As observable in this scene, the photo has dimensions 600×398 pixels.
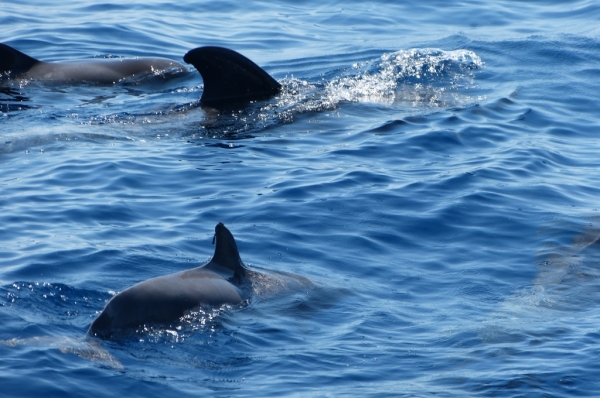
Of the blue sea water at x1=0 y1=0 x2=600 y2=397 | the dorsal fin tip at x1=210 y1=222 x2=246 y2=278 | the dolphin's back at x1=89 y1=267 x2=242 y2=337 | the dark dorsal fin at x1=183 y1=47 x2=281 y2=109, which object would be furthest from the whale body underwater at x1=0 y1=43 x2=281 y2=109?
the dolphin's back at x1=89 y1=267 x2=242 y2=337

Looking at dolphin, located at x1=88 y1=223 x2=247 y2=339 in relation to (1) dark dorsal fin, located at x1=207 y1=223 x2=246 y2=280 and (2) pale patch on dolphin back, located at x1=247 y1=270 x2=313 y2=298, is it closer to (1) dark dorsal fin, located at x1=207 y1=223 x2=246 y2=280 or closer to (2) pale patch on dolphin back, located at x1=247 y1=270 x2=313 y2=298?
(1) dark dorsal fin, located at x1=207 y1=223 x2=246 y2=280

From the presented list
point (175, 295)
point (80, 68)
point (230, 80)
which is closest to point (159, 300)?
point (175, 295)

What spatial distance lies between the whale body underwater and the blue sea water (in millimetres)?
346

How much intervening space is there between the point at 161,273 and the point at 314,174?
3787 millimetres

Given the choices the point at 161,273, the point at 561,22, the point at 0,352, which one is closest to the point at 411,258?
the point at 161,273

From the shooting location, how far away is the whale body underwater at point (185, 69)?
599 inches

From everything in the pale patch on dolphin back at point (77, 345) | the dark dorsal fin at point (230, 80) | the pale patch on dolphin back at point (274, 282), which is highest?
the dark dorsal fin at point (230, 80)

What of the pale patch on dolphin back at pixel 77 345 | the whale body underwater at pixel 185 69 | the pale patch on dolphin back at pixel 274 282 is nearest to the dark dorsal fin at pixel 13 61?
the whale body underwater at pixel 185 69

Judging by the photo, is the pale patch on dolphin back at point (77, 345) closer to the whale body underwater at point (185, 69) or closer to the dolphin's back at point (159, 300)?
the dolphin's back at point (159, 300)

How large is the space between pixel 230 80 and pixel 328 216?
16.3 ft

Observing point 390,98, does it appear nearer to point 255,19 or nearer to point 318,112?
point 318,112

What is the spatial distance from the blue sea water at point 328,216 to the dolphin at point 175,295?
4.6 inches

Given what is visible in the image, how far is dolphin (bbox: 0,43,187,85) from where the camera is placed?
54.7 feet

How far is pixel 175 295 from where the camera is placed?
7.64 m
